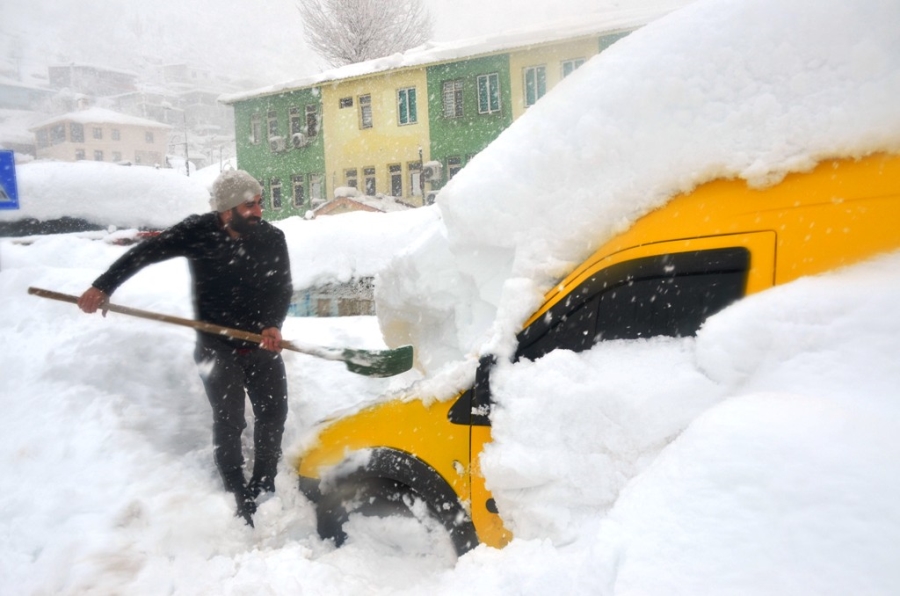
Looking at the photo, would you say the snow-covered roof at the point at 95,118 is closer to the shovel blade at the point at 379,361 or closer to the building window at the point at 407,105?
the building window at the point at 407,105

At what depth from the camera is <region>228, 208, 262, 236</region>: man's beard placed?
3318 mm

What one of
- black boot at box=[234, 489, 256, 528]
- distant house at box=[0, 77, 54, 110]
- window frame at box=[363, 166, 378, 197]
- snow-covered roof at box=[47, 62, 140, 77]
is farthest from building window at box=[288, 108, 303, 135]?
snow-covered roof at box=[47, 62, 140, 77]

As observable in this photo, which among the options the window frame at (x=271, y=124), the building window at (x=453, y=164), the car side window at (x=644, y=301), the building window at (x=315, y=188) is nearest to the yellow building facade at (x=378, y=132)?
the building window at (x=315, y=188)

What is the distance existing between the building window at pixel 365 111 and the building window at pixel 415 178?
2.61 meters

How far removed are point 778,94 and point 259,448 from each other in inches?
127

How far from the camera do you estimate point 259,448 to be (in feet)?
11.8

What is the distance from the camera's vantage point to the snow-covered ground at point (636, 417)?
1268mm

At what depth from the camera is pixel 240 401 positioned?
3.50 metres

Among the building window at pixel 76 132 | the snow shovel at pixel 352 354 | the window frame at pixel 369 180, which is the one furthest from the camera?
the building window at pixel 76 132

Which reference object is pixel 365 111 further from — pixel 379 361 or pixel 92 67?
pixel 92 67

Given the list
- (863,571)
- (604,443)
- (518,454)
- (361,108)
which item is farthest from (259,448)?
(361,108)

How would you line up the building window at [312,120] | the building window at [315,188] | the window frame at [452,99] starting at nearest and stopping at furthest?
the window frame at [452,99] → the building window at [312,120] → the building window at [315,188]

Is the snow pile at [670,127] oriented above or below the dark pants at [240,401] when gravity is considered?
above

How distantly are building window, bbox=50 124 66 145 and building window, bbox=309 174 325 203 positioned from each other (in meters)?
49.5
